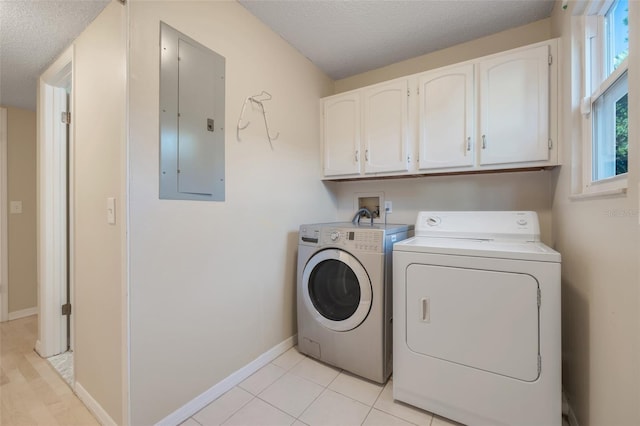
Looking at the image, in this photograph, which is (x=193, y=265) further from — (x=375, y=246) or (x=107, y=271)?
(x=375, y=246)

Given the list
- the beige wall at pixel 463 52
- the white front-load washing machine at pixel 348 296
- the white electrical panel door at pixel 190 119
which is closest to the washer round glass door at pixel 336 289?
the white front-load washing machine at pixel 348 296

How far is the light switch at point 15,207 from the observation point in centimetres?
261

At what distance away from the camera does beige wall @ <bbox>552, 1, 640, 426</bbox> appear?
2.60ft

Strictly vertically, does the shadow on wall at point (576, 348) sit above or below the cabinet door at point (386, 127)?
below

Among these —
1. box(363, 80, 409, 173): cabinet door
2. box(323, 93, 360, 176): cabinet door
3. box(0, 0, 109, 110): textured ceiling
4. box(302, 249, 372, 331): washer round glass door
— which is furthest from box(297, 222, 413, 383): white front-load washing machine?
box(0, 0, 109, 110): textured ceiling

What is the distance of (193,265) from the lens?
1.39 m

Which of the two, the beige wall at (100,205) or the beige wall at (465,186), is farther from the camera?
the beige wall at (465,186)

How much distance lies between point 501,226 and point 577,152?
0.54 metres

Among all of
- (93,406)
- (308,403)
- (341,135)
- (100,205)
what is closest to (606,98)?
(341,135)

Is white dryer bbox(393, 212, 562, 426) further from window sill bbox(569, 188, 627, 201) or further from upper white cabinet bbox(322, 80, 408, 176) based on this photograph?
upper white cabinet bbox(322, 80, 408, 176)

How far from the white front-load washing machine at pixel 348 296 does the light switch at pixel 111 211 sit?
1.11 m

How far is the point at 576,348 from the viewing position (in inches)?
51.9

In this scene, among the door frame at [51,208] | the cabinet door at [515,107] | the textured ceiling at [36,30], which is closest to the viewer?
the textured ceiling at [36,30]

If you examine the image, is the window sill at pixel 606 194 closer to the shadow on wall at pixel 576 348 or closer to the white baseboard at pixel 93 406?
the shadow on wall at pixel 576 348
